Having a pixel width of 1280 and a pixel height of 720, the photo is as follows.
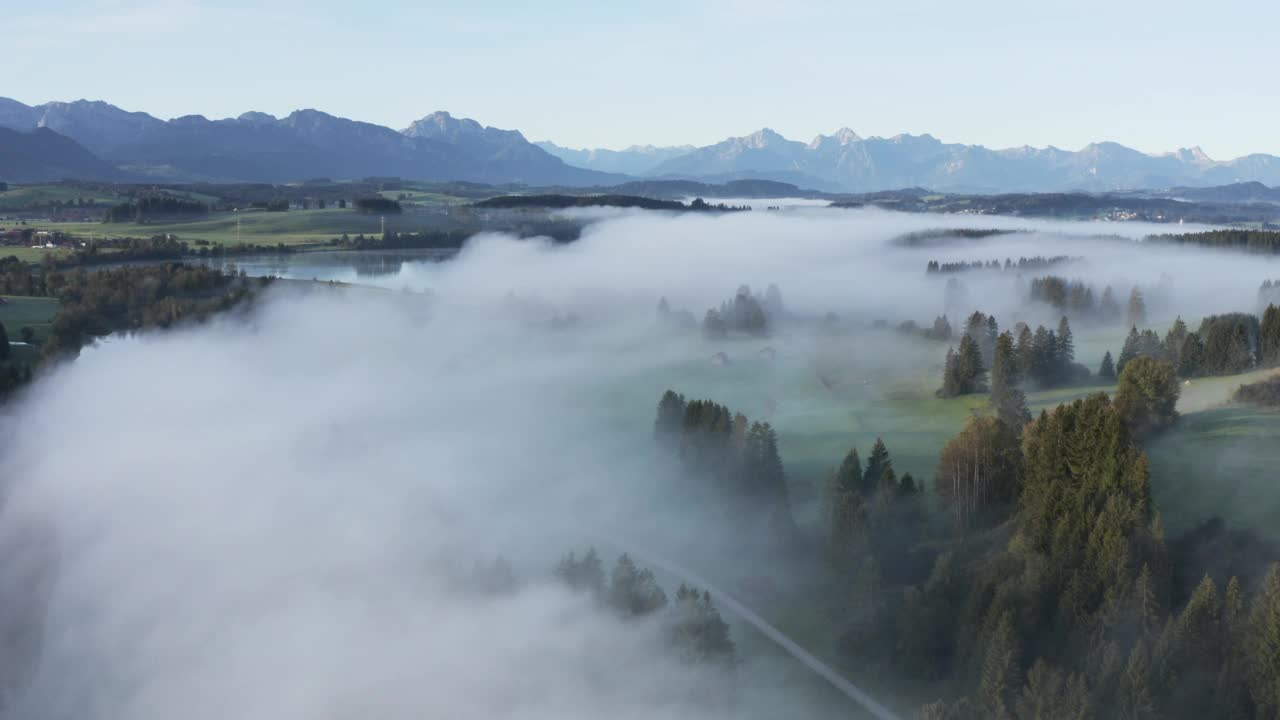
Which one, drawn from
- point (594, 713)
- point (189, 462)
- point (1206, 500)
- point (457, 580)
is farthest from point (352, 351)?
point (1206, 500)

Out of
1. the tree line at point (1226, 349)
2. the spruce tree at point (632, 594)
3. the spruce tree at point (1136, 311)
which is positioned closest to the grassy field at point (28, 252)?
the spruce tree at point (632, 594)

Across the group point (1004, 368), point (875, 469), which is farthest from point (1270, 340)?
point (875, 469)

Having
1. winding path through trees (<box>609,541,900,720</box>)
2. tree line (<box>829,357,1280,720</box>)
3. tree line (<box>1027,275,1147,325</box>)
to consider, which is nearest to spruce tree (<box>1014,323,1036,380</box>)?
tree line (<box>829,357,1280,720</box>)

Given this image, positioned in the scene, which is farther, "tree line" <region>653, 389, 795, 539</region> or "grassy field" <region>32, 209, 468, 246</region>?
"grassy field" <region>32, 209, 468, 246</region>

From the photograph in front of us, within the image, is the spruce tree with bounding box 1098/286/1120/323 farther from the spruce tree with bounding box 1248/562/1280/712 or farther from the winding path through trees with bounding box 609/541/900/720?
the spruce tree with bounding box 1248/562/1280/712

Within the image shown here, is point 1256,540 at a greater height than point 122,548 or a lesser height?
greater

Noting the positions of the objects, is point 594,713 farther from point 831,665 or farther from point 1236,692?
point 1236,692

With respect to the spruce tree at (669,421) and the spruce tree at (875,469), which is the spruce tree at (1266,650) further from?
the spruce tree at (669,421)

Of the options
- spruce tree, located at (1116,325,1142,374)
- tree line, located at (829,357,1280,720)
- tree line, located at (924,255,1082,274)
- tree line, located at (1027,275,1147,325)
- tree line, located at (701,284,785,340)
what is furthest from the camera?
tree line, located at (924,255,1082,274)
